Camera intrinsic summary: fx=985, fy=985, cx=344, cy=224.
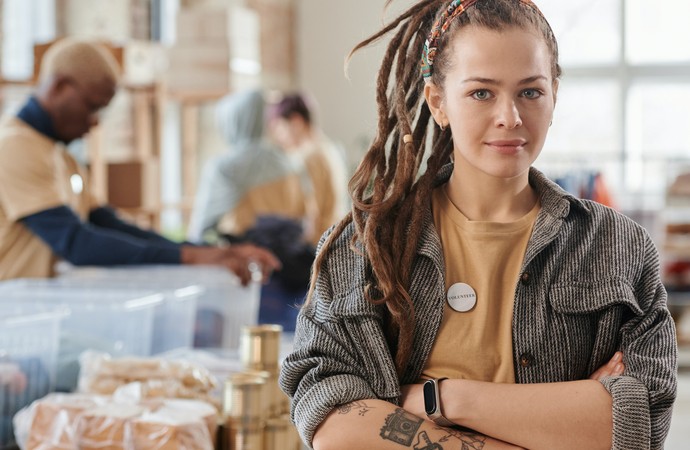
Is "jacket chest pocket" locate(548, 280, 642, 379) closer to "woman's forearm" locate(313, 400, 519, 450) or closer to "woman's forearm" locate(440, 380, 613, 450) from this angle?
"woman's forearm" locate(440, 380, 613, 450)

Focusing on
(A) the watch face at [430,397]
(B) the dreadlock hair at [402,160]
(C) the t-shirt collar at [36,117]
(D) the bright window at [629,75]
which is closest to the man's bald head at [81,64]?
(C) the t-shirt collar at [36,117]

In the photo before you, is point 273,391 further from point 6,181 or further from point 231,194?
point 231,194

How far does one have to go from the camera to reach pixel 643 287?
4.61 feet

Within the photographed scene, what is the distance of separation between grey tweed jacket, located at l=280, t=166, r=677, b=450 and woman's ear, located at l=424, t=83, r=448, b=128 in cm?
17

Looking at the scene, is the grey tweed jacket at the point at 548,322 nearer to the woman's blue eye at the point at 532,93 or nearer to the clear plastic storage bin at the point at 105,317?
the woman's blue eye at the point at 532,93

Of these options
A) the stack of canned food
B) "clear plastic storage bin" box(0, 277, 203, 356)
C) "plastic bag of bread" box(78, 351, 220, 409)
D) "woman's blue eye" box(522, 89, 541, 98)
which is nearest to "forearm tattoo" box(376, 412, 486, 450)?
"woman's blue eye" box(522, 89, 541, 98)

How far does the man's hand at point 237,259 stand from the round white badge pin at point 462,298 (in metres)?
1.61

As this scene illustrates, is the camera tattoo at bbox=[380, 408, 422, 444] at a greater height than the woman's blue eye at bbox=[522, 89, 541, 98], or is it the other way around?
the woman's blue eye at bbox=[522, 89, 541, 98]

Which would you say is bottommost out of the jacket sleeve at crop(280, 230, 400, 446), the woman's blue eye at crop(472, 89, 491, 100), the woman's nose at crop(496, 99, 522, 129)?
the jacket sleeve at crop(280, 230, 400, 446)

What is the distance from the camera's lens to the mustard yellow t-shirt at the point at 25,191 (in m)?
2.91

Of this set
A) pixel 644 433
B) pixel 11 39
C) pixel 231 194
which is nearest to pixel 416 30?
pixel 644 433

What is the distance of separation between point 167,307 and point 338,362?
1.35 meters

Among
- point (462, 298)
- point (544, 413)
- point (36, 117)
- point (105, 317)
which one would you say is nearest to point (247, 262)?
point (105, 317)

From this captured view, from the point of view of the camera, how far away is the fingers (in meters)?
1.36
